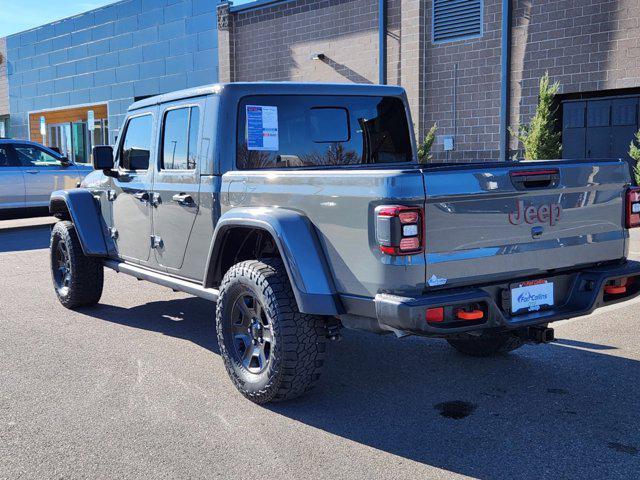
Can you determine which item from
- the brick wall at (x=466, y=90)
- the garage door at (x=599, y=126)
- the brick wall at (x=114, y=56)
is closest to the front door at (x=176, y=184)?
the garage door at (x=599, y=126)

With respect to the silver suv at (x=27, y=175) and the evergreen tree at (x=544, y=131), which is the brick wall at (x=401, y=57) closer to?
the evergreen tree at (x=544, y=131)

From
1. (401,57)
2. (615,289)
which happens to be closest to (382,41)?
(401,57)

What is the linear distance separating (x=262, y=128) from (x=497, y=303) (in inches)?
81.0

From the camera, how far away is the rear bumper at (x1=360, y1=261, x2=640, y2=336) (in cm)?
353

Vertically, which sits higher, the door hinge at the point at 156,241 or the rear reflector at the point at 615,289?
the door hinge at the point at 156,241

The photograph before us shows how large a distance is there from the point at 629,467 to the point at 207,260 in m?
2.77

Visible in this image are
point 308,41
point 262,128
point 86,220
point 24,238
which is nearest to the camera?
point 262,128

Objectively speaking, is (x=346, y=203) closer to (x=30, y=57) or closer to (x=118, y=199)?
(x=118, y=199)

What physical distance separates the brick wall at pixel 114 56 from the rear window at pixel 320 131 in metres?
19.4

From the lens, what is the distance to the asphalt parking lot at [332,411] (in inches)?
139

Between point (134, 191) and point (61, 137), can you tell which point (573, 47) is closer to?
point (134, 191)

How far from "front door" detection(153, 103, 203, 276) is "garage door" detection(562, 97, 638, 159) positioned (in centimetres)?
1235

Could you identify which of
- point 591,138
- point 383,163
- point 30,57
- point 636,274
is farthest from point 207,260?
point 30,57

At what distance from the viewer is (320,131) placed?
5227 mm
